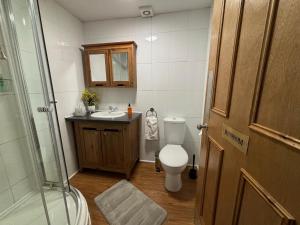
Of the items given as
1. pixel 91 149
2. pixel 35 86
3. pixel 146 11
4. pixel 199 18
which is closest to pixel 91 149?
pixel 91 149

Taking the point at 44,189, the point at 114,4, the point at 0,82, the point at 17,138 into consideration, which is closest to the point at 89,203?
the point at 44,189

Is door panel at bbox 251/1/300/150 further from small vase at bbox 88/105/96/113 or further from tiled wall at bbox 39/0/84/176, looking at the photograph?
small vase at bbox 88/105/96/113

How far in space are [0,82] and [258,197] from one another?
1.86m

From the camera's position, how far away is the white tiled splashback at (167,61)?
6.27ft

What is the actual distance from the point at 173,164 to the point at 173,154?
0.64 feet

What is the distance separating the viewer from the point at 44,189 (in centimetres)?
134

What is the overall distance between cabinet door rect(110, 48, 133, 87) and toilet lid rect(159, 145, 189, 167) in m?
1.08

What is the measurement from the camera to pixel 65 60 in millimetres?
1850

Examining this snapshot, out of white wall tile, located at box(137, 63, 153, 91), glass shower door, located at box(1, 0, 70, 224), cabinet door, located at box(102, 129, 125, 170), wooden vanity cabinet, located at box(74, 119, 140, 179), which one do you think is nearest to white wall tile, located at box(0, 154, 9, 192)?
glass shower door, located at box(1, 0, 70, 224)

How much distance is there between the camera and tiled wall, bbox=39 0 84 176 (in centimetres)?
163

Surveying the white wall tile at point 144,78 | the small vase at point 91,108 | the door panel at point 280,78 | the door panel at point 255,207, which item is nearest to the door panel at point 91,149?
the small vase at point 91,108

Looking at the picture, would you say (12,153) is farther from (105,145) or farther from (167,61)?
(167,61)

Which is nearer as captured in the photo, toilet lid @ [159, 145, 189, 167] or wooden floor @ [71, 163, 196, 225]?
wooden floor @ [71, 163, 196, 225]

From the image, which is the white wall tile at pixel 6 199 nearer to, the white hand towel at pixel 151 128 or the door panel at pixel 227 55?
the white hand towel at pixel 151 128
